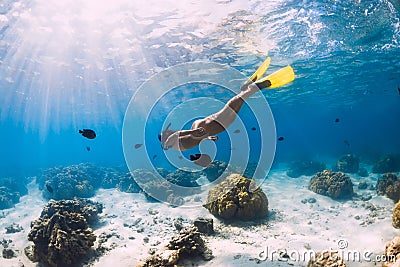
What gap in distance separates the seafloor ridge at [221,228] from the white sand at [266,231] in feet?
0.10

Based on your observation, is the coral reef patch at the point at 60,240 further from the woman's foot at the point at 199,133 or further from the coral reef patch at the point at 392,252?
the coral reef patch at the point at 392,252

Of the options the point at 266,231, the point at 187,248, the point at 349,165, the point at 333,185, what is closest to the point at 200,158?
the point at 187,248

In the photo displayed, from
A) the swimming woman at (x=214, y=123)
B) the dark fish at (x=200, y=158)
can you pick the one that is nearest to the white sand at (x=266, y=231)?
the dark fish at (x=200, y=158)

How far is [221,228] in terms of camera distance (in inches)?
348

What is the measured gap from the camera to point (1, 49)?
59.3 feet

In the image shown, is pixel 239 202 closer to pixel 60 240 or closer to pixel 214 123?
pixel 60 240

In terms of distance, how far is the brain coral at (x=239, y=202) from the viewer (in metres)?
9.28

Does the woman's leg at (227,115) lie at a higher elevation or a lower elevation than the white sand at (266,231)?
higher

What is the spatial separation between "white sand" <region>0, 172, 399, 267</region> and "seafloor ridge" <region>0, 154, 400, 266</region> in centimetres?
3

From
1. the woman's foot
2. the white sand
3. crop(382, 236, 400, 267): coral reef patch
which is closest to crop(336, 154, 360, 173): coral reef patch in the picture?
the white sand

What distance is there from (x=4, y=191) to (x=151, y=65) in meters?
14.9

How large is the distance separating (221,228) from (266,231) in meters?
1.56

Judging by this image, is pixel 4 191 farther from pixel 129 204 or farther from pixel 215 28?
pixel 215 28

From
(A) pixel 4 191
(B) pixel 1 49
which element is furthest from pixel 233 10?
(A) pixel 4 191
